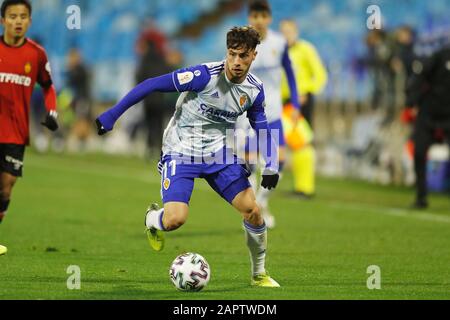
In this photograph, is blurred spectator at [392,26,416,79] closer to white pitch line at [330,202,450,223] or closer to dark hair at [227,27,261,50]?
white pitch line at [330,202,450,223]

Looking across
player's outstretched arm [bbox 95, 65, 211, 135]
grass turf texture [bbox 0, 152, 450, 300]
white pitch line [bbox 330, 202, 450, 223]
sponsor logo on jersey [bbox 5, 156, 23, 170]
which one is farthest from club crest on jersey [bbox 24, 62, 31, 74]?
white pitch line [bbox 330, 202, 450, 223]

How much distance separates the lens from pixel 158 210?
8820 mm

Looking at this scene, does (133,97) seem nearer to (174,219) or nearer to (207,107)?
(207,107)

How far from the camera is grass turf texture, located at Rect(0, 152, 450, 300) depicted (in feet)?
27.1

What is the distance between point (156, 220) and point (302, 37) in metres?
18.3

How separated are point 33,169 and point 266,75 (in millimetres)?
10779

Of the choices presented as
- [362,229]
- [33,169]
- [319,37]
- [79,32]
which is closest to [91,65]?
[79,32]

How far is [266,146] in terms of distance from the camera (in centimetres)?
866

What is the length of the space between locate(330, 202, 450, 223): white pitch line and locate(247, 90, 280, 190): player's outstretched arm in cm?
620

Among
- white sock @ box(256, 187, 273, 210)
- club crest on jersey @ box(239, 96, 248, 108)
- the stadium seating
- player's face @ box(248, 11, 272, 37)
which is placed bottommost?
white sock @ box(256, 187, 273, 210)

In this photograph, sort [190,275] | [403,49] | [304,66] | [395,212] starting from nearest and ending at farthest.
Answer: [190,275] < [395,212] < [304,66] < [403,49]

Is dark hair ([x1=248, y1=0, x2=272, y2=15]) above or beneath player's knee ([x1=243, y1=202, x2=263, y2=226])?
above

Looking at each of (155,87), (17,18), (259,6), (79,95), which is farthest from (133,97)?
(79,95)

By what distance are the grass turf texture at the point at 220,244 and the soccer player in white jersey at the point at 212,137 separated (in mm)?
516
